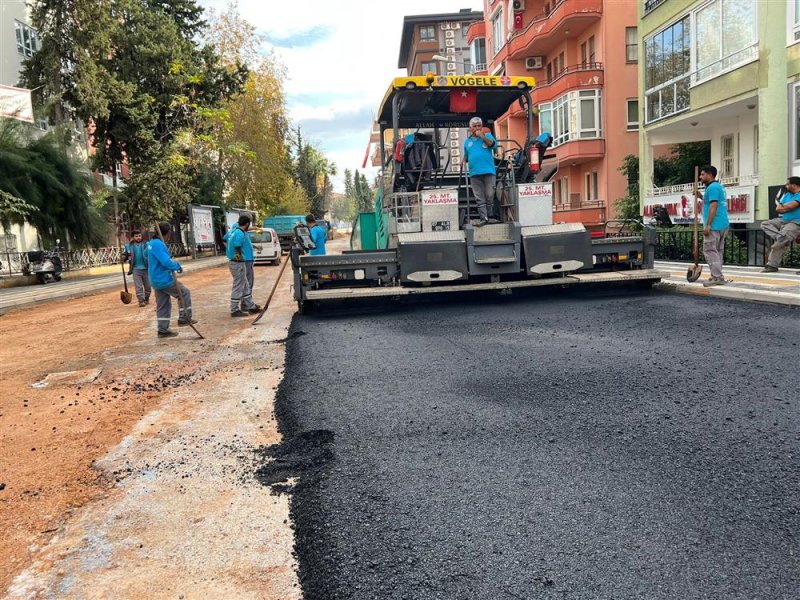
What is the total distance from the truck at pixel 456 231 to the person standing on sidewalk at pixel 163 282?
1650mm

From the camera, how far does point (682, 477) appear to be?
3342 millimetres

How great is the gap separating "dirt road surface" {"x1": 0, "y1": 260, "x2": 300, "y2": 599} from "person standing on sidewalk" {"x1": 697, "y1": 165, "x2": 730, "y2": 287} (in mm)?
6539

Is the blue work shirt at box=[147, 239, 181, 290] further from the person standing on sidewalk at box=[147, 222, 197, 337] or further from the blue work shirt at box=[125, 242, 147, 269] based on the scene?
the blue work shirt at box=[125, 242, 147, 269]

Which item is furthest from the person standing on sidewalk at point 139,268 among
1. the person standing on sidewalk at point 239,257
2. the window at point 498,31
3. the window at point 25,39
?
the window at point 498,31

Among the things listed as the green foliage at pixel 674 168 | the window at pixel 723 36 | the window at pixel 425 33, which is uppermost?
the window at pixel 425 33

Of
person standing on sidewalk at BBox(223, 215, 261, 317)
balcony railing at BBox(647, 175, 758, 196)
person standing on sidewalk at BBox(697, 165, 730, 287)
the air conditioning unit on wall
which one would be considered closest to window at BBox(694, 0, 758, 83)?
balcony railing at BBox(647, 175, 758, 196)

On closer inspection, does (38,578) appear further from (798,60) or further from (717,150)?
(717,150)

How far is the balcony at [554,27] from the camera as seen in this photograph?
28188 millimetres

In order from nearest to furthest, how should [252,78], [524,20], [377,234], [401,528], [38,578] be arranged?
[38,578], [401,528], [377,234], [524,20], [252,78]

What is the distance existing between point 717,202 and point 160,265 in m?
8.05

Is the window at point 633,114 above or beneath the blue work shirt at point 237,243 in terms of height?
above

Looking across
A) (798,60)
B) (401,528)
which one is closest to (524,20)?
(798,60)

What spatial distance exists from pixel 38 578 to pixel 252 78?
144ft

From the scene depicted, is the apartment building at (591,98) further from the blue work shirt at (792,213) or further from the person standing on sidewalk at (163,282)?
the person standing on sidewalk at (163,282)
